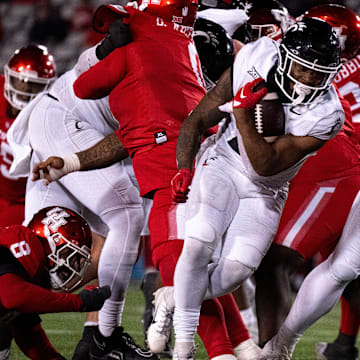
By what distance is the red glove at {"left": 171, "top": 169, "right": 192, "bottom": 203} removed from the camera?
3.36 m

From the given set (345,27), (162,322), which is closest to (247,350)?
(162,322)

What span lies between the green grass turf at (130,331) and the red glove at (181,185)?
4.18 feet

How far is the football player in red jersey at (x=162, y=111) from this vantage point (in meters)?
3.58

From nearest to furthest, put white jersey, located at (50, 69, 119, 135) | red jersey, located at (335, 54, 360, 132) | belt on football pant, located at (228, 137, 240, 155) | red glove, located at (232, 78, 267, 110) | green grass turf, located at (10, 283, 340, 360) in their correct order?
red glove, located at (232, 78, 267, 110)
belt on football pant, located at (228, 137, 240, 155)
white jersey, located at (50, 69, 119, 135)
green grass turf, located at (10, 283, 340, 360)
red jersey, located at (335, 54, 360, 132)

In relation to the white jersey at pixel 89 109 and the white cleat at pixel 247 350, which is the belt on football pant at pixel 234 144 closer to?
the white cleat at pixel 247 350

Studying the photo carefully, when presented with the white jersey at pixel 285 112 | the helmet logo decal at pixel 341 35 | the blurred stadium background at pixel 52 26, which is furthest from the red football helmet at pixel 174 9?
the blurred stadium background at pixel 52 26

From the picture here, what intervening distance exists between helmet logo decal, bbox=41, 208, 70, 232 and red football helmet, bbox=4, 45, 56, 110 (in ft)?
5.82

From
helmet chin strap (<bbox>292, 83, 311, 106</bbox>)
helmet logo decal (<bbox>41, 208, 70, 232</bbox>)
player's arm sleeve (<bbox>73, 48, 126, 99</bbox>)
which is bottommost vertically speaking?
helmet logo decal (<bbox>41, 208, 70, 232</bbox>)

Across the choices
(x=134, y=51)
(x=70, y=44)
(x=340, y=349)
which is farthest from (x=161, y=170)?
(x=70, y=44)

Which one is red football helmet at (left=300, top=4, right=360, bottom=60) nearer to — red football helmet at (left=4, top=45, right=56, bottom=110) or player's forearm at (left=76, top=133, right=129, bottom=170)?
player's forearm at (left=76, top=133, right=129, bottom=170)

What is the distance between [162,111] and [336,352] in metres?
1.71

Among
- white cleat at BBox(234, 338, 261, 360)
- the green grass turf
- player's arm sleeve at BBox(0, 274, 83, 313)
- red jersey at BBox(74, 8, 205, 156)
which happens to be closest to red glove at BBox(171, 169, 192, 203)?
red jersey at BBox(74, 8, 205, 156)

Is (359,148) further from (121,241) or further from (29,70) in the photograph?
(29,70)

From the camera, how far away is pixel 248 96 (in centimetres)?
327
